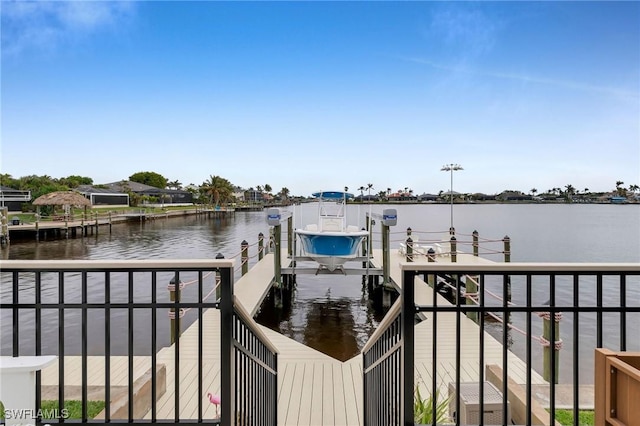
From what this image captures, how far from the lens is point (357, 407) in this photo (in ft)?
14.8

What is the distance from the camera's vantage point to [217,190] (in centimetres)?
8400

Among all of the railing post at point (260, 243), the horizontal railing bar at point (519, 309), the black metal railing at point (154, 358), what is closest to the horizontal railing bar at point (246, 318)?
the black metal railing at point (154, 358)

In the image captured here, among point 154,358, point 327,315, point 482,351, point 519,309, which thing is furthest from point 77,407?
point 327,315

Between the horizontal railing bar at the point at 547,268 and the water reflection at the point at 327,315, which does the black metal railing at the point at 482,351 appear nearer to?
the horizontal railing bar at the point at 547,268

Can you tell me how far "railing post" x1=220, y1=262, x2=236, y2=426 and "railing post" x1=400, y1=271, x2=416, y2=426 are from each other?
0.92 metres

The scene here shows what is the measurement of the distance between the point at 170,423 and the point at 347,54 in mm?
23129

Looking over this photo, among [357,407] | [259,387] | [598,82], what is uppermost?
[598,82]

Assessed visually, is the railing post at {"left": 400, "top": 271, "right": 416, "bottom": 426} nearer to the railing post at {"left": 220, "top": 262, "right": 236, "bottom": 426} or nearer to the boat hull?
the railing post at {"left": 220, "top": 262, "right": 236, "bottom": 426}

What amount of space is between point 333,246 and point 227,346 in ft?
34.6

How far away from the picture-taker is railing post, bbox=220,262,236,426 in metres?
2.02

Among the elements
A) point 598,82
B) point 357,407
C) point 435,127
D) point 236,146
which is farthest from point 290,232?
point 236,146

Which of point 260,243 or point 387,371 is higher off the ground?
point 387,371

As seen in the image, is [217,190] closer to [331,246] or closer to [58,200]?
[58,200]

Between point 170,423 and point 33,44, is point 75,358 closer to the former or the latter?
point 170,423
